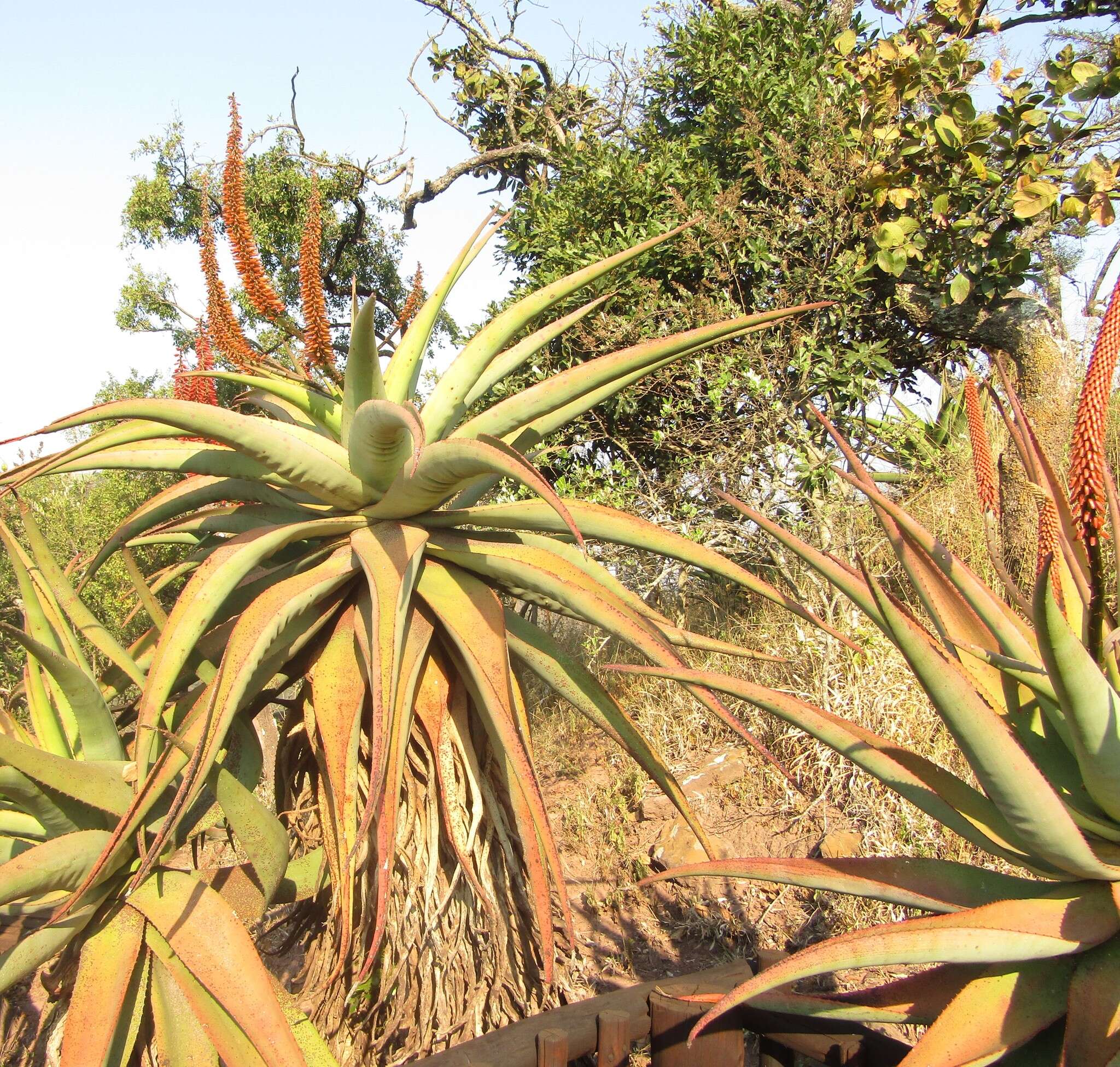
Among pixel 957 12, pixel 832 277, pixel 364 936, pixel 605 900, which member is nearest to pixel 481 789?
pixel 364 936

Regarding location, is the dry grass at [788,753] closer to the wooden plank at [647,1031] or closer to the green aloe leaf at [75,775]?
the wooden plank at [647,1031]

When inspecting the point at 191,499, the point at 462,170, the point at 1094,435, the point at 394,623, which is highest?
the point at 462,170

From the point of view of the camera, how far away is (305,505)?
236 cm

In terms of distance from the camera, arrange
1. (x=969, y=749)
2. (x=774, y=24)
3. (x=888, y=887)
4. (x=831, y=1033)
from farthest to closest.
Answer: (x=774, y=24), (x=831, y=1033), (x=888, y=887), (x=969, y=749)

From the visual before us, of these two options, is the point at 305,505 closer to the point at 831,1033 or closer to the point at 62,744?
the point at 62,744

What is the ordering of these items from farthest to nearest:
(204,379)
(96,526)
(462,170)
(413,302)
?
1. (462,170)
2. (96,526)
3. (204,379)
4. (413,302)

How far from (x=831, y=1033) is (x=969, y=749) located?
0.91m

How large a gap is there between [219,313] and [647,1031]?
2021mm

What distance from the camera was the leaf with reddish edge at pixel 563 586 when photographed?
1.99 m

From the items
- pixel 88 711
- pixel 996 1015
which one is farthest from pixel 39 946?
pixel 996 1015

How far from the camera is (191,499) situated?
2.43m

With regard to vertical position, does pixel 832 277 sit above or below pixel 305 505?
above

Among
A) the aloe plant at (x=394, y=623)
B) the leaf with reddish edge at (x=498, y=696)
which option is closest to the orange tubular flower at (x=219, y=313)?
the aloe plant at (x=394, y=623)

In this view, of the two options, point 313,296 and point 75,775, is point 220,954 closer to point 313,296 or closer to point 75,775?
point 75,775
